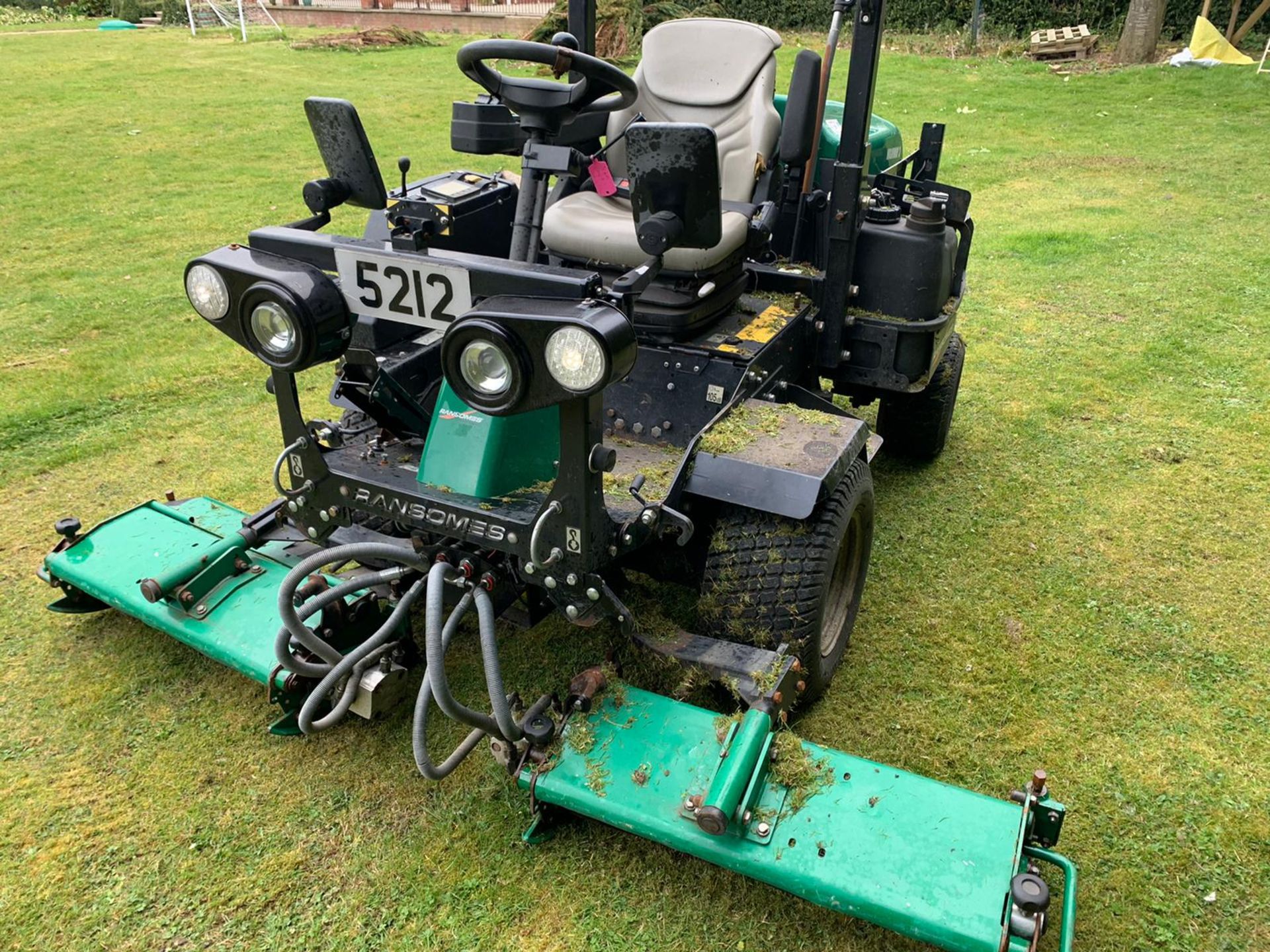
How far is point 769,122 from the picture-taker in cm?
399

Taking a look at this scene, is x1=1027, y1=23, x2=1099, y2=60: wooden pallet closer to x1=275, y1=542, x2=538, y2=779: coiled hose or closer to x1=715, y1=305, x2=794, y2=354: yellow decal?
x1=715, y1=305, x2=794, y2=354: yellow decal

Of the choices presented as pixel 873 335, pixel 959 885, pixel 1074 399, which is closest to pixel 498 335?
pixel 959 885

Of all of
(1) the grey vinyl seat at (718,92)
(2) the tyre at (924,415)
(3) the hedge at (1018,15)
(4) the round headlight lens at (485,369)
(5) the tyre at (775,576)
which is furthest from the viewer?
(3) the hedge at (1018,15)

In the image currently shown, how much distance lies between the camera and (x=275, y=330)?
2566 millimetres

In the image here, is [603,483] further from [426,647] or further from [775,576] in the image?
[426,647]

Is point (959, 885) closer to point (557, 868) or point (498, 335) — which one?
point (557, 868)

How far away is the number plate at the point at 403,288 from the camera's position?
2.40 m

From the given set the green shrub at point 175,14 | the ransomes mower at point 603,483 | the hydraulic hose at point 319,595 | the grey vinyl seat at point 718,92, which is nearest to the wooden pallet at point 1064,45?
the grey vinyl seat at point 718,92

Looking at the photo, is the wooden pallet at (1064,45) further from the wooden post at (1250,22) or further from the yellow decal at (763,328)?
the yellow decal at (763,328)

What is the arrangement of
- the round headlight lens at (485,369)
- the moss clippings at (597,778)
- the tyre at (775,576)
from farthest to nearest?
the tyre at (775,576) < the moss clippings at (597,778) < the round headlight lens at (485,369)

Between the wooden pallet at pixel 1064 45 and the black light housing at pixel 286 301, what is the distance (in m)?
17.7

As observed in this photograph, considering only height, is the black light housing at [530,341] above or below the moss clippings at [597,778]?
above

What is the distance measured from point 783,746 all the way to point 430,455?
1.22 meters

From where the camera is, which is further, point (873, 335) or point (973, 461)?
point (973, 461)
